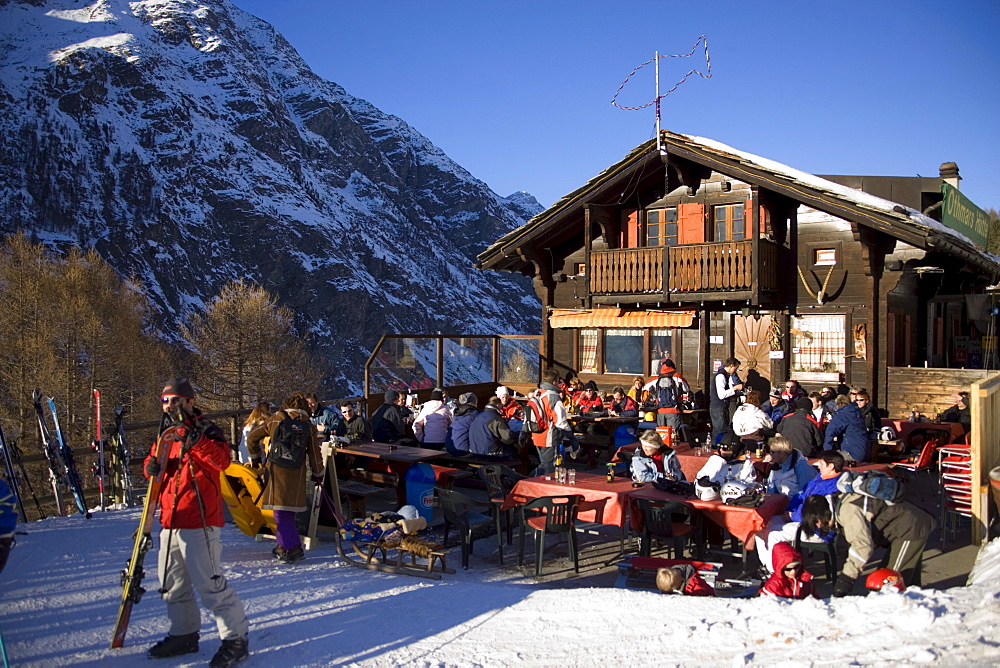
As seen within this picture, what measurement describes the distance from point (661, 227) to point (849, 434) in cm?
849

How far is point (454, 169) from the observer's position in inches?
5832

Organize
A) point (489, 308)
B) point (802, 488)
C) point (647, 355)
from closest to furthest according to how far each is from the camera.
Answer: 1. point (802, 488)
2. point (647, 355)
3. point (489, 308)

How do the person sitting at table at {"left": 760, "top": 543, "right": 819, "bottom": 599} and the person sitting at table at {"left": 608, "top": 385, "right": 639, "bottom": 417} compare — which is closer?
the person sitting at table at {"left": 760, "top": 543, "right": 819, "bottom": 599}

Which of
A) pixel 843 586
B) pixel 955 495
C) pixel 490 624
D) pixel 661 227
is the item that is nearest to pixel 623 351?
pixel 661 227

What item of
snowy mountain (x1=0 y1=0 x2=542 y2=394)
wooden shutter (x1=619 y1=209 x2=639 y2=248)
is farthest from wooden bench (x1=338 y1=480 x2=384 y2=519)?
snowy mountain (x1=0 y1=0 x2=542 y2=394)

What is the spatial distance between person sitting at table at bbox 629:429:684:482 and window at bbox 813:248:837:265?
8.39 meters

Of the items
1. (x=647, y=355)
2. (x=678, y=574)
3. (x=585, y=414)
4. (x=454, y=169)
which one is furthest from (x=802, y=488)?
(x=454, y=169)

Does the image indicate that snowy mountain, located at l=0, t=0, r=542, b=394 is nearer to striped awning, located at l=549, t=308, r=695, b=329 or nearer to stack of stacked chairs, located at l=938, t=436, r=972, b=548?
striped awning, located at l=549, t=308, r=695, b=329

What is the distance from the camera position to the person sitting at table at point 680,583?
18.8ft

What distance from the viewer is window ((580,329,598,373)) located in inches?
690

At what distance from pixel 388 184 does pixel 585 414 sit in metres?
120

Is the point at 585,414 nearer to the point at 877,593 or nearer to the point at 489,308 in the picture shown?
the point at 877,593

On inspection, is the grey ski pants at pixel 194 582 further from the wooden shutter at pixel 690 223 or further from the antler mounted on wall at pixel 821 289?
the wooden shutter at pixel 690 223

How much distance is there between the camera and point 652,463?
741 cm
